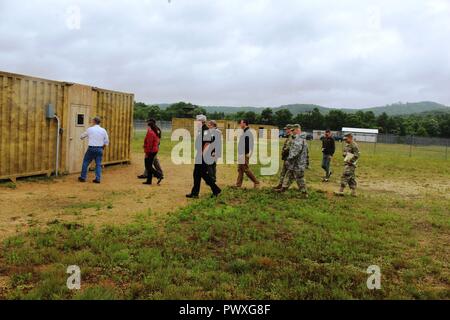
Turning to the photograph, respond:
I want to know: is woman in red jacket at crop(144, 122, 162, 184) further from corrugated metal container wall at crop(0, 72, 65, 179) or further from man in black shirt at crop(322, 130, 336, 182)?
man in black shirt at crop(322, 130, 336, 182)

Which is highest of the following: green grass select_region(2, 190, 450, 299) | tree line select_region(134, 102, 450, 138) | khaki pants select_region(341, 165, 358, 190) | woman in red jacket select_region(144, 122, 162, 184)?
tree line select_region(134, 102, 450, 138)

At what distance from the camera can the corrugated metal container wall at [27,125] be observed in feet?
35.0

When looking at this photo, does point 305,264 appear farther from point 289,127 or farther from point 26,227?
point 289,127

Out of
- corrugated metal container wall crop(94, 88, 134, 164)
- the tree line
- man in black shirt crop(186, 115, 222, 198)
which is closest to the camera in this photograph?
man in black shirt crop(186, 115, 222, 198)

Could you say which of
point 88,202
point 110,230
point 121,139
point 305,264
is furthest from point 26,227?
point 121,139

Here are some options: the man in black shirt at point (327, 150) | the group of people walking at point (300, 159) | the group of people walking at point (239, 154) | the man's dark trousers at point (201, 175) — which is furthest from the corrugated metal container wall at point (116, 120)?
the man in black shirt at point (327, 150)

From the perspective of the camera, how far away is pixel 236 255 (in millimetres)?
5703

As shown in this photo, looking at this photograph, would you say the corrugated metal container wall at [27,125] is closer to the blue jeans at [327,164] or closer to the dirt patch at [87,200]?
the dirt patch at [87,200]

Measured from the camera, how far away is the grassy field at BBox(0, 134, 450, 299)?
4.49 meters

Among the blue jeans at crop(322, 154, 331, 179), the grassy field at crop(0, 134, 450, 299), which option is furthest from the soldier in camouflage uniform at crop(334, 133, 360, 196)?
the blue jeans at crop(322, 154, 331, 179)

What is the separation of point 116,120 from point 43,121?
4091 mm

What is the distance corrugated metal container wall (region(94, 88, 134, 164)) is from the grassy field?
717cm

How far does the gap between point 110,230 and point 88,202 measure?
8.79ft

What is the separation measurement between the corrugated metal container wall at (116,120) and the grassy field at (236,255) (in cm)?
717
